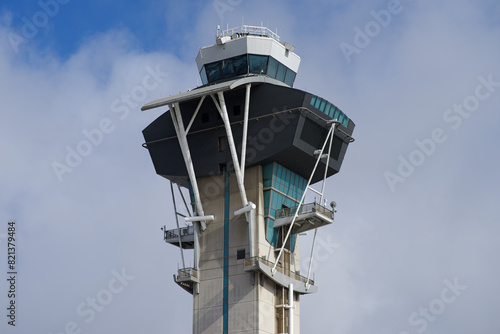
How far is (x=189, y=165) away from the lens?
8781 centimetres

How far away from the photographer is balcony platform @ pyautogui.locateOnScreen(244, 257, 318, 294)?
272 ft

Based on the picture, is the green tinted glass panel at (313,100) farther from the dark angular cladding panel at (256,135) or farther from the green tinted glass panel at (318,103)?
the dark angular cladding panel at (256,135)

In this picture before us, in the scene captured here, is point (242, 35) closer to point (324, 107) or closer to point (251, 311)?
point (324, 107)

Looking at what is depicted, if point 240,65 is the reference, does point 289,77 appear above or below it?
above

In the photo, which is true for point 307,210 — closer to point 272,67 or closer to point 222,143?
point 222,143

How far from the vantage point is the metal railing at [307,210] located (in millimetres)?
85438

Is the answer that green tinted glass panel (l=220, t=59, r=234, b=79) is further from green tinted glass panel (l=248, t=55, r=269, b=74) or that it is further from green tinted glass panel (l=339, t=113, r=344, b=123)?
green tinted glass panel (l=339, t=113, r=344, b=123)

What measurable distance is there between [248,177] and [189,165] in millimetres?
5175

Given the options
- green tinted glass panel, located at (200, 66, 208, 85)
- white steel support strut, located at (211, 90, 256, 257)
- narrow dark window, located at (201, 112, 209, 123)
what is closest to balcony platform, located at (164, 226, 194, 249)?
white steel support strut, located at (211, 90, 256, 257)

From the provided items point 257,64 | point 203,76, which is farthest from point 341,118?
point 203,76

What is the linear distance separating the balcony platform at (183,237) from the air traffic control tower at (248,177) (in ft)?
0.34

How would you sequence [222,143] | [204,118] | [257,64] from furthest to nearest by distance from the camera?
[257,64]
[204,118]
[222,143]

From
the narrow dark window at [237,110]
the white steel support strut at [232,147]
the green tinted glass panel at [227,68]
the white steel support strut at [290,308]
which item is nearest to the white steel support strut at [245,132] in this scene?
the white steel support strut at [232,147]

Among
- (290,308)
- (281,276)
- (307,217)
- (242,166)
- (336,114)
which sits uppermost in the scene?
(336,114)
